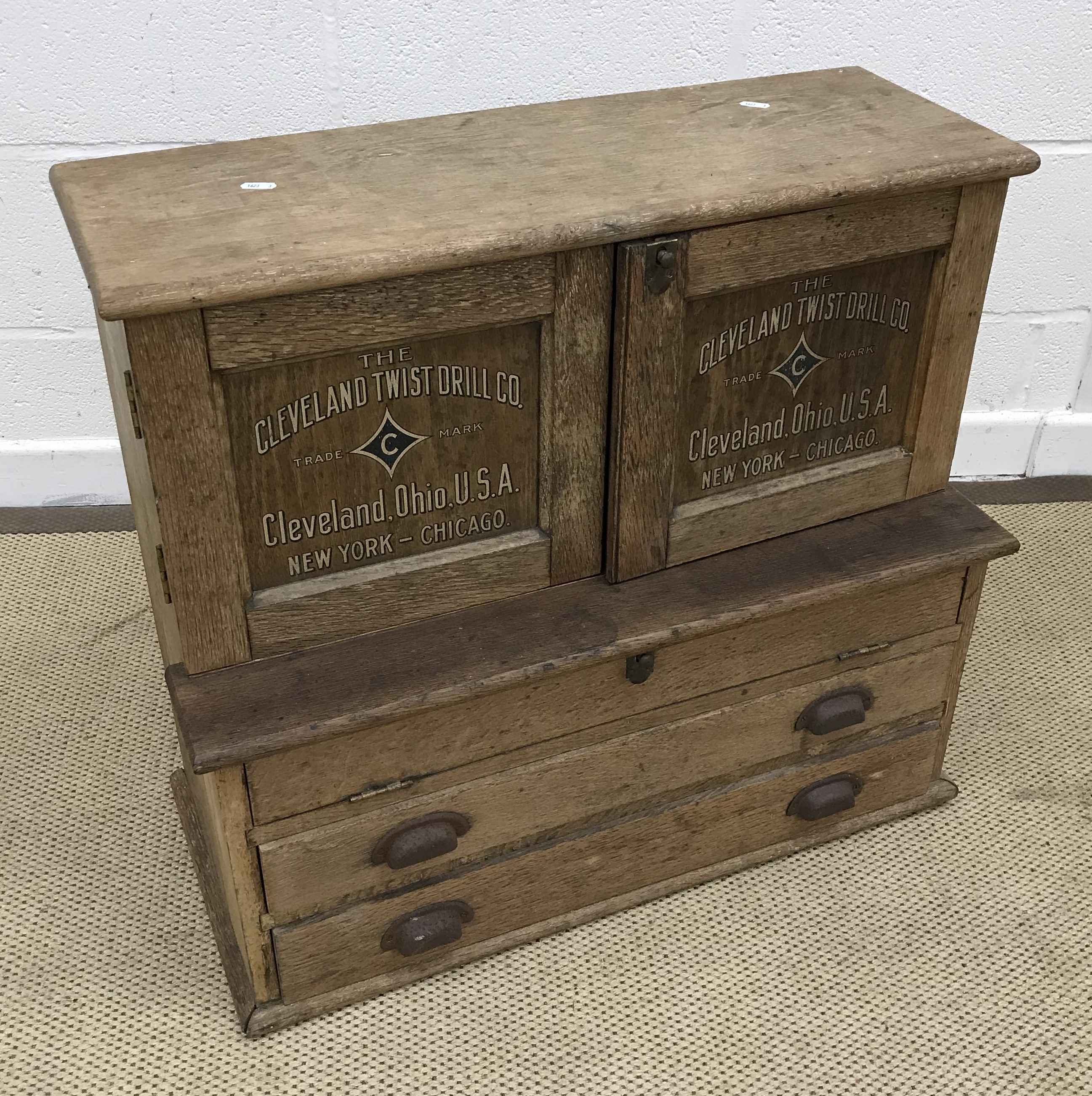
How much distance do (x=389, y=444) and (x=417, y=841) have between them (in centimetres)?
45

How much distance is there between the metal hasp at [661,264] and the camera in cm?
127

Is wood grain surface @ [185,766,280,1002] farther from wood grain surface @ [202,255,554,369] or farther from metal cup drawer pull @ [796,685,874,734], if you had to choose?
metal cup drawer pull @ [796,685,874,734]

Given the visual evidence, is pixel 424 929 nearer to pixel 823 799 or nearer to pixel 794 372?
pixel 823 799

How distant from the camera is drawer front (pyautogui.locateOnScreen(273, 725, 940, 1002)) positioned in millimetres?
1509

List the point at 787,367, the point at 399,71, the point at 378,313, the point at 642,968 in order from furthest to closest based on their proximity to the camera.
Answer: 1. the point at 399,71
2. the point at 642,968
3. the point at 787,367
4. the point at 378,313

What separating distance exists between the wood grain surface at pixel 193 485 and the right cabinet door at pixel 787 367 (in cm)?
41

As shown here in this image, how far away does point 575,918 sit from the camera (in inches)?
64.4

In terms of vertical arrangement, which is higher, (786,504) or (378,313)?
(378,313)

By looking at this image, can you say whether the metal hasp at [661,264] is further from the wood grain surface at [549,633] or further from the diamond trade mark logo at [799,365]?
the wood grain surface at [549,633]

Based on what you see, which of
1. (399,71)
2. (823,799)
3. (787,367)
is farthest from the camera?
(399,71)

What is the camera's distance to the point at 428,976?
158cm

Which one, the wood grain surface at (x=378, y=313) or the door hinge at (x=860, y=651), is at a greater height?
the wood grain surface at (x=378, y=313)

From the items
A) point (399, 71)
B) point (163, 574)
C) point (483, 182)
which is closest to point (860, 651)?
point (483, 182)

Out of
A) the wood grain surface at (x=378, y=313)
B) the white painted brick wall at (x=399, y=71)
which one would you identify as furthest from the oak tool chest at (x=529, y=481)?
the white painted brick wall at (x=399, y=71)
